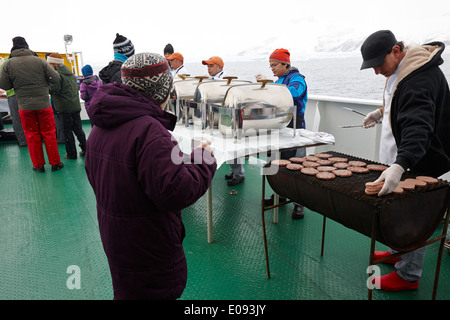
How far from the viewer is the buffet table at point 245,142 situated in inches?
87.0

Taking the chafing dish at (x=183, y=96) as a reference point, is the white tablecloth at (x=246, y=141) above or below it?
below

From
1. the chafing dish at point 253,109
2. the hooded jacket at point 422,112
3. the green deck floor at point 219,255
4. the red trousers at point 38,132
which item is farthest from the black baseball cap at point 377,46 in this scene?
the red trousers at point 38,132

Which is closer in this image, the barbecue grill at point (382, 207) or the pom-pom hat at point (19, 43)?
the barbecue grill at point (382, 207)

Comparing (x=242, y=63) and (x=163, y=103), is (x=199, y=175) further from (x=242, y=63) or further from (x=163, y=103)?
(x=242, y=63)

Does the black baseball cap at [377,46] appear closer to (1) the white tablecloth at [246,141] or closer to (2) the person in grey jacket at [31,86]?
(1) the white tablecloth at [246,141]

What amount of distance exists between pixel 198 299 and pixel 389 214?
4.06ft

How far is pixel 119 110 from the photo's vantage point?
103 cm

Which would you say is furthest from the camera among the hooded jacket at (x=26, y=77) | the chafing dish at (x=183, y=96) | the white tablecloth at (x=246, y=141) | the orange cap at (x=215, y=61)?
the orange cap at (x=215, y=61)

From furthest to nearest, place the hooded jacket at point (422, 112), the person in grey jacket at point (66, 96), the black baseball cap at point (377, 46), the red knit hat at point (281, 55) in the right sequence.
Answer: the person in grey jacket at point (66, 96)
the red knit hat at point (281, 55)
the black baseball cap at point (377, 46)
the hooded jacket at point (422, 112)

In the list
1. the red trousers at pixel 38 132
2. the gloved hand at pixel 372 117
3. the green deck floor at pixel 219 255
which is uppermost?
the gloved hand at pixel 372 117

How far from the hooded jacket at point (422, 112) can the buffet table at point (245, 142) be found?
74 cm

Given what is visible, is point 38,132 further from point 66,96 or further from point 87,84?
point 87,84

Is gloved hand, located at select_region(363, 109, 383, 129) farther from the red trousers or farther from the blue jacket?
the red trousers

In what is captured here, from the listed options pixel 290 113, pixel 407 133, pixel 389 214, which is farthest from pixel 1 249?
pixel 407 133
